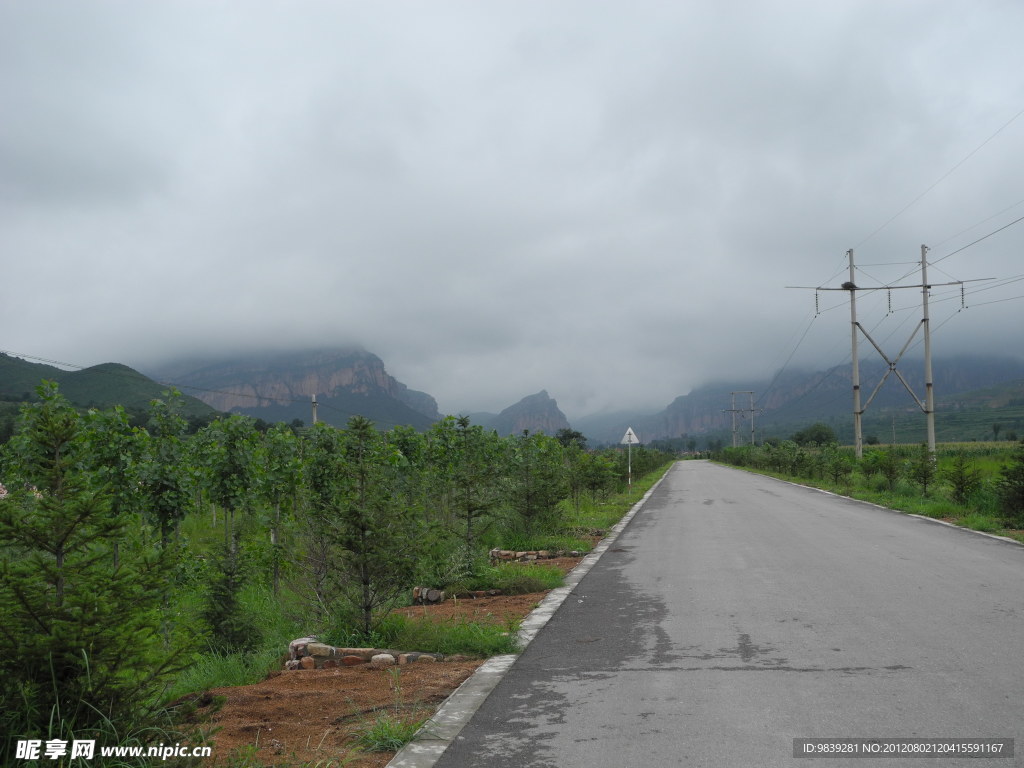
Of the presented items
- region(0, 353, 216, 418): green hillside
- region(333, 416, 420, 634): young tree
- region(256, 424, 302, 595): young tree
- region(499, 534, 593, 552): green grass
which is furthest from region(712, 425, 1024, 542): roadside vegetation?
region(0, 353, 216, 418): green hillside

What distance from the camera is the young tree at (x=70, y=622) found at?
130 inches

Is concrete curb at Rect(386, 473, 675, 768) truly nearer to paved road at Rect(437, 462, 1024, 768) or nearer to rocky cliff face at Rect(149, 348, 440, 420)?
paved road at Rect(437, 462, 1024, 768)

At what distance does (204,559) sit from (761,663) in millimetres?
7980

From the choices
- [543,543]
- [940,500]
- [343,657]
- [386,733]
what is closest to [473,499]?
[543,543]

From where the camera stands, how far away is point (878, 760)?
3.81 meters

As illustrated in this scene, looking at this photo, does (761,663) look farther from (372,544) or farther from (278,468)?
(278,468)

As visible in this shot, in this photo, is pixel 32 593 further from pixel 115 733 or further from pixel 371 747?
pixel 371 747

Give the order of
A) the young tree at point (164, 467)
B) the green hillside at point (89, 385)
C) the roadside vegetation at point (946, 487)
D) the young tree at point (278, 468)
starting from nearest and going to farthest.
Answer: the young tree at point (164, 467), the young tree at point (278, 468), the roadside vegetation at point (946, 487), the green hillside at point (89, 385)

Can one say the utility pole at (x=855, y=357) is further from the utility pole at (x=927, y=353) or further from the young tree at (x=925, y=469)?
the young tree at (x=925, y=469)

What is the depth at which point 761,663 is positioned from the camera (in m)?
5.65

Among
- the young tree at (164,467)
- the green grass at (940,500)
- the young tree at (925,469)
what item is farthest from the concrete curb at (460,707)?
the young tree at (925,469)

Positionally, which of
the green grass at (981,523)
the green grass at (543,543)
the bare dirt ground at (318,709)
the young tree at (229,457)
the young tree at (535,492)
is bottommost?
the green grass at (543,543)

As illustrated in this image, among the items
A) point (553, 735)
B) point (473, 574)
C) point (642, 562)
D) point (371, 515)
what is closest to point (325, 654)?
point (371, 515)

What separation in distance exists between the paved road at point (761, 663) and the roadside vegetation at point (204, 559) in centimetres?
96
